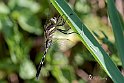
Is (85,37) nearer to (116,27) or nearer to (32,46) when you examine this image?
(116,27)

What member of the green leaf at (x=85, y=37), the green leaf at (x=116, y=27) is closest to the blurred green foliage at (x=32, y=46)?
the green leaf at (x=116, y=27)

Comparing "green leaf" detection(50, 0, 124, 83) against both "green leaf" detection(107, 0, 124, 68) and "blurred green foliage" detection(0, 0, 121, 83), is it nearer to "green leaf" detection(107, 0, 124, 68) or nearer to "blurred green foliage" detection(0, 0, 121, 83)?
"green leaf" detection(107, 0, 124, 68)

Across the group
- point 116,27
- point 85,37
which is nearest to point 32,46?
point 116,27

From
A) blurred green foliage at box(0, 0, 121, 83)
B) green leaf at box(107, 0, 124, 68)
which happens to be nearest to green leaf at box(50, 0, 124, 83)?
green leaf at box(107, 0, 124, 68)

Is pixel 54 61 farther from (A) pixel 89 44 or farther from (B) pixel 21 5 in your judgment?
(A) pixel 89 44

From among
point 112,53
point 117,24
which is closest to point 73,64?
point 112,53

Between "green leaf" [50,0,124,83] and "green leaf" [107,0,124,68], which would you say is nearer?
"green leaf" [50,0,124,83]
